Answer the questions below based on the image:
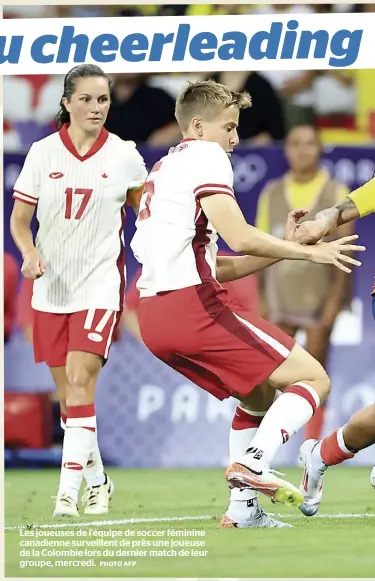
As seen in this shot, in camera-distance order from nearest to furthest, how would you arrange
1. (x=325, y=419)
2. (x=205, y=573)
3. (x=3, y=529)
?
(x=205, y=573) < (x=3, y=529) < (x=325, y=419)

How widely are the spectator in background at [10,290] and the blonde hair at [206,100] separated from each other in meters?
2.66

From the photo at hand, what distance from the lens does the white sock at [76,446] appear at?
5.43 metres

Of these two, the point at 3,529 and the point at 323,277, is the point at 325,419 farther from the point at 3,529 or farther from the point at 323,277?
the point at 3,529

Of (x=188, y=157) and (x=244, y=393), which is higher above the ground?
(x=188, y=157)

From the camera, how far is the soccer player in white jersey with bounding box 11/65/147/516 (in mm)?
5555

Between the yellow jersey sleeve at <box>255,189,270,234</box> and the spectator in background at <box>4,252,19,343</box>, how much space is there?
59.3 inches

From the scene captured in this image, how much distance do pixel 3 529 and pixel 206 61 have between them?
7.30 feet

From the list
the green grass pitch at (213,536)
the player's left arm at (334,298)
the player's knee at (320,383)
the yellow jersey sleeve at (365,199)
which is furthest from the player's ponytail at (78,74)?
the player's left arm at (334,298)

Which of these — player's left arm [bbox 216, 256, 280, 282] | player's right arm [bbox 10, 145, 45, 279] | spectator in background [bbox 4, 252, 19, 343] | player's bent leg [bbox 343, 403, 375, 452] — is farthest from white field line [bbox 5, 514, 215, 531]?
spectator in background [bbox 4, 252, 19, 343]

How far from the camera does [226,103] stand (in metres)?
4.85

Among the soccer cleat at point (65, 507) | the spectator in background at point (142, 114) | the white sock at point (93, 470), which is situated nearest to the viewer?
the soccer cleat at point (65, 507)

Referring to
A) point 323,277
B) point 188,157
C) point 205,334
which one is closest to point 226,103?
point 188,157

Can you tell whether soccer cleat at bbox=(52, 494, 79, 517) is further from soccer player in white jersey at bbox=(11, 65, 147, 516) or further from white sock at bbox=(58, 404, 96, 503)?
soccer player in white jersey at bbox=(11, 65, 147, 516)

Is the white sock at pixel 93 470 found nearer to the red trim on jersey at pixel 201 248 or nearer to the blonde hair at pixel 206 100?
the red trim on jersey at pixel 201 248
